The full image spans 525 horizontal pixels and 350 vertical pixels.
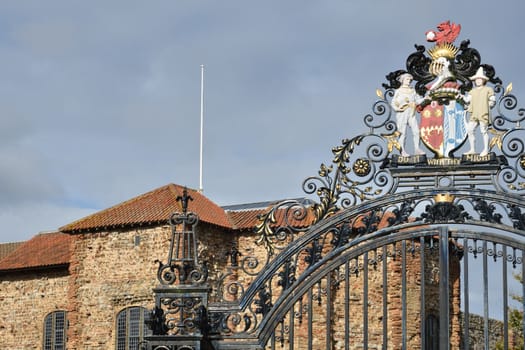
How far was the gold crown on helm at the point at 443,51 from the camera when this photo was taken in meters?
11.6

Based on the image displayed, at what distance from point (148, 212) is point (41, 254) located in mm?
6303

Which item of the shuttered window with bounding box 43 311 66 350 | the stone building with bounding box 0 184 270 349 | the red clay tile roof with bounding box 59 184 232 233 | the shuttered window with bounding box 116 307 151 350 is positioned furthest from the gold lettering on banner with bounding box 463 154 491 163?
the shuttered window with bounding box 43 311 66 350

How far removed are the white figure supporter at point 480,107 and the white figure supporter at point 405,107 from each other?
0.57m

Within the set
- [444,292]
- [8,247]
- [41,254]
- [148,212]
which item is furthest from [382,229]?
[8,247]

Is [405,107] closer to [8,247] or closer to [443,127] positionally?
[443,127]

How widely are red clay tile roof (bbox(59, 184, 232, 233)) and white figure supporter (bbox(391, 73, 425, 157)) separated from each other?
59.1ft

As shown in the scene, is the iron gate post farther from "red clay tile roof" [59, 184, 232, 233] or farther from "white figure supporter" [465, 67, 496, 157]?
"red clay tile roof" [59, 184, 232, 233]

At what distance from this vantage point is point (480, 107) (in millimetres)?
11391

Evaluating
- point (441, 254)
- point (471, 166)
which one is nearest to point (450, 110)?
point (471, 166)

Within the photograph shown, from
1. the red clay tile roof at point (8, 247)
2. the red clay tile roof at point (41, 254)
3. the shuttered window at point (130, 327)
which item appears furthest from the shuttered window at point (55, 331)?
the red clay tile roof at point (8, 247)

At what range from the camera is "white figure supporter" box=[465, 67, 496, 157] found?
11.4m

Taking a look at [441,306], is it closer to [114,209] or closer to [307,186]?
[307,186]

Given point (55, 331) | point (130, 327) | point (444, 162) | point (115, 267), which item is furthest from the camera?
point (55, 331)

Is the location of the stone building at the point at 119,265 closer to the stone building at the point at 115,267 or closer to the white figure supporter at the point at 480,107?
the stone building at the point at 115,267
